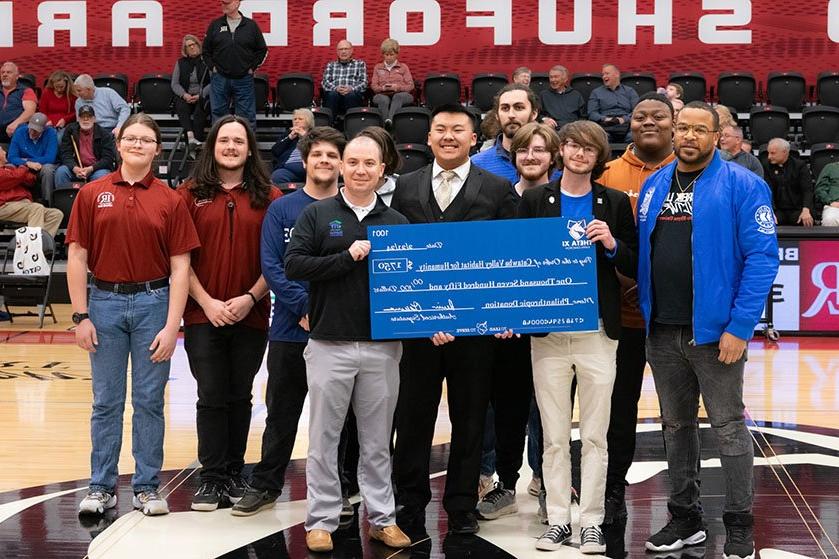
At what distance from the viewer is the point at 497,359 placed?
4.80m

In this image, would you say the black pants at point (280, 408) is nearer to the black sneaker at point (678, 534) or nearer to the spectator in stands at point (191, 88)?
the black sneaker at point (678, 534)

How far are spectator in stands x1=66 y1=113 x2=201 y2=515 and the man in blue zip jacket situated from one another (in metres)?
1.91

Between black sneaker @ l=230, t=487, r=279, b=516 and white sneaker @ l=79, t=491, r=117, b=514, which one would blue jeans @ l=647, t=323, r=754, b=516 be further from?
white sneaker @ l=79, t=491, r=117, b=514

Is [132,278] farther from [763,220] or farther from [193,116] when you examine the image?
[193,116]

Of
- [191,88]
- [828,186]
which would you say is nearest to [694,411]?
[828,186]

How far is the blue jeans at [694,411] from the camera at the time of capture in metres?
4.21

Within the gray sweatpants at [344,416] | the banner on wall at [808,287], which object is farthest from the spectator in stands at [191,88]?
the gray sweatpants at [344,416]

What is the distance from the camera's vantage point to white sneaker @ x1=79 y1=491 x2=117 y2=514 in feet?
15.5

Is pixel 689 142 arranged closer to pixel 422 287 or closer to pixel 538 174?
pixel 538 174

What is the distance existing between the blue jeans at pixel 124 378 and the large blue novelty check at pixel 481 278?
1.06 meters

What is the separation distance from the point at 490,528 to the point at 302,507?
0.84m

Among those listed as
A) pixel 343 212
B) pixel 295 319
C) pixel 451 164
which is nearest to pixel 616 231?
pixel 451 164

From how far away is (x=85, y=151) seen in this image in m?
12.4

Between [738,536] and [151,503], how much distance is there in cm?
236
